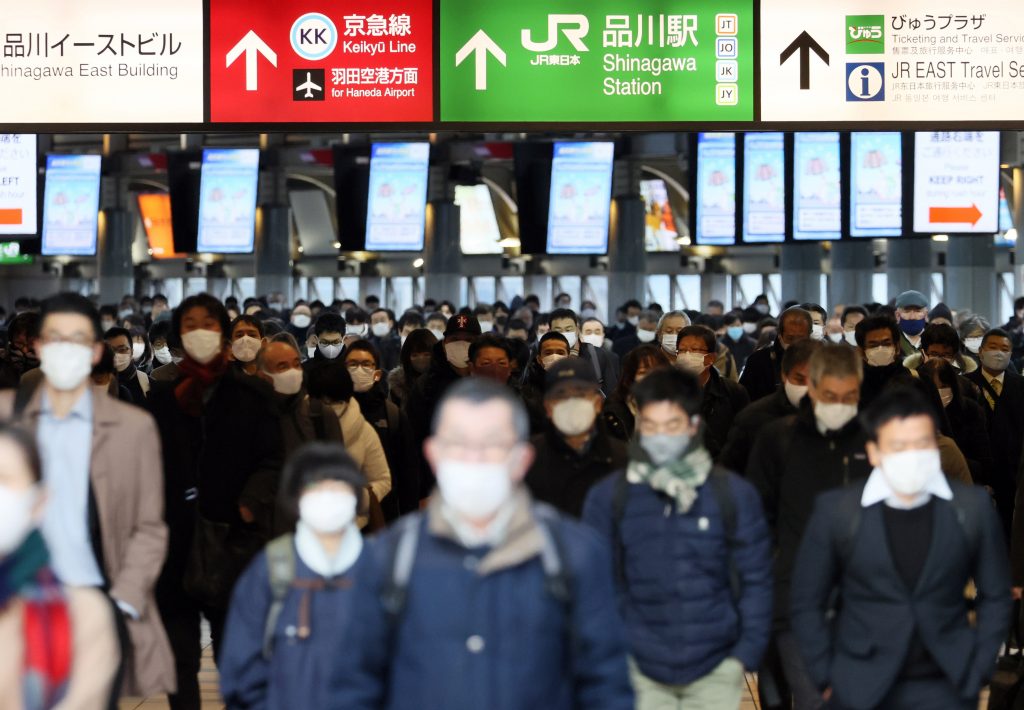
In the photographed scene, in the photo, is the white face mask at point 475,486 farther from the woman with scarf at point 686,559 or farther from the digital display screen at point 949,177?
the digital display screen at point 949,177

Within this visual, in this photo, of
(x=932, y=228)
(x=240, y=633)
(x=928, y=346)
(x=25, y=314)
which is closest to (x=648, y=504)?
(x=240, y=633)

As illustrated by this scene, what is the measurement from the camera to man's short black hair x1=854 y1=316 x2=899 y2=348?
8.11 m

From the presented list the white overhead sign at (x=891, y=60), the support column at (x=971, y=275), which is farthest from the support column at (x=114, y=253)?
the white overhead sign at (x=891, y=60)

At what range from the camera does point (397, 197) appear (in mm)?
21828

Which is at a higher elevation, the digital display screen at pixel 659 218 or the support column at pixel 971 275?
the digital display screen at pixel 659 218

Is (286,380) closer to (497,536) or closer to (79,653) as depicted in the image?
(79,653)

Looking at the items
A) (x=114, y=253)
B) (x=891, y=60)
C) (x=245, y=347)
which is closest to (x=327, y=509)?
(x=245, y=347)

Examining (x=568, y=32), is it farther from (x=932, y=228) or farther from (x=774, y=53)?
(x=932, y=228)

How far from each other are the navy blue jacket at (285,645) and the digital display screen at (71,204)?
1875 cm

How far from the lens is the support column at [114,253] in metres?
33.2

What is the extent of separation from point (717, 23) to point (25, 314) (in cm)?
405

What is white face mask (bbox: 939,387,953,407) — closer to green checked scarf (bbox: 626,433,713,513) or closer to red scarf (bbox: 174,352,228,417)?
red scarf (bbox: 174,352,228,417)

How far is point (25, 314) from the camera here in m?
9.48

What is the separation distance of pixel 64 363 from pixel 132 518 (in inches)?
19.9
